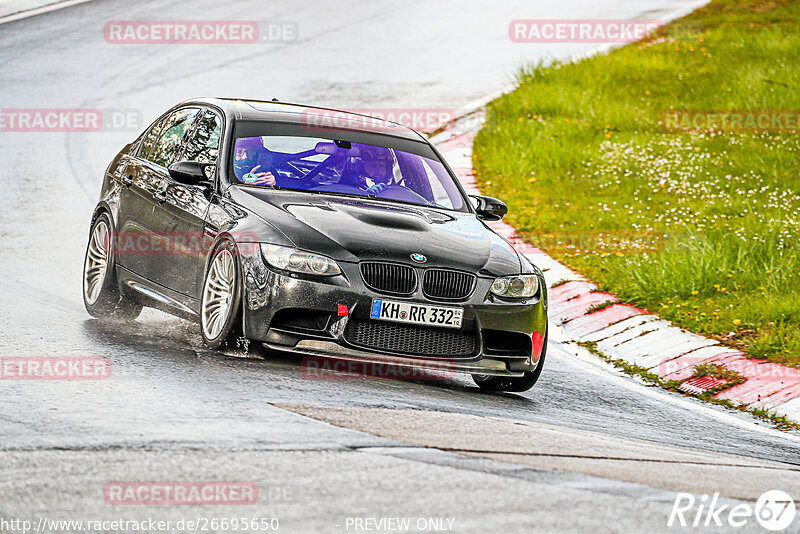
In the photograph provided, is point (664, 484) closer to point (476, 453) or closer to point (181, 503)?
point (476, 453)

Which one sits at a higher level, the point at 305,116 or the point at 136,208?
the point at 305,116

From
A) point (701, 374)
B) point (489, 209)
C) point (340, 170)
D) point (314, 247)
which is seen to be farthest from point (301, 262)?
point (701, 374)

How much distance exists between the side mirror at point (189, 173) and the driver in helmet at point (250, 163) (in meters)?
0.22

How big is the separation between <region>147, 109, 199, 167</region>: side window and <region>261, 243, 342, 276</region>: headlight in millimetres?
2085

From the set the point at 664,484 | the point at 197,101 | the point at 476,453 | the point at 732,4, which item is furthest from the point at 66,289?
the point at 732,4

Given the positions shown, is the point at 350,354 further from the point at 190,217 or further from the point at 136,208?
the point at 136,208

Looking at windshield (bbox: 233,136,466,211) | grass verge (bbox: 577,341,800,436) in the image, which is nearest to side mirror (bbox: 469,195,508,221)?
windshield (bbox: 233,136,466,211)

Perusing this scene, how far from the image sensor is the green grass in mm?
10359

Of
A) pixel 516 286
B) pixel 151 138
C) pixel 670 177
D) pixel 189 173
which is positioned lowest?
pixel 516 286

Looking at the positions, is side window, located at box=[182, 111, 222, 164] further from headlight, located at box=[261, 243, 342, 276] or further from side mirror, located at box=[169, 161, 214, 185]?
headlight, located at box=[261, 243, 342, 276]

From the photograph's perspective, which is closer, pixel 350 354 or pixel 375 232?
pixel 350 354

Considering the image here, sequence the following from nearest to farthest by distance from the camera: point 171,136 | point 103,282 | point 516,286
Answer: point 516,286 < point 103,282 < point 171,136

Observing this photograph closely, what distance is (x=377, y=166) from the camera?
8.47 meters

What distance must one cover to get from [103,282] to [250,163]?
1.62 meters
